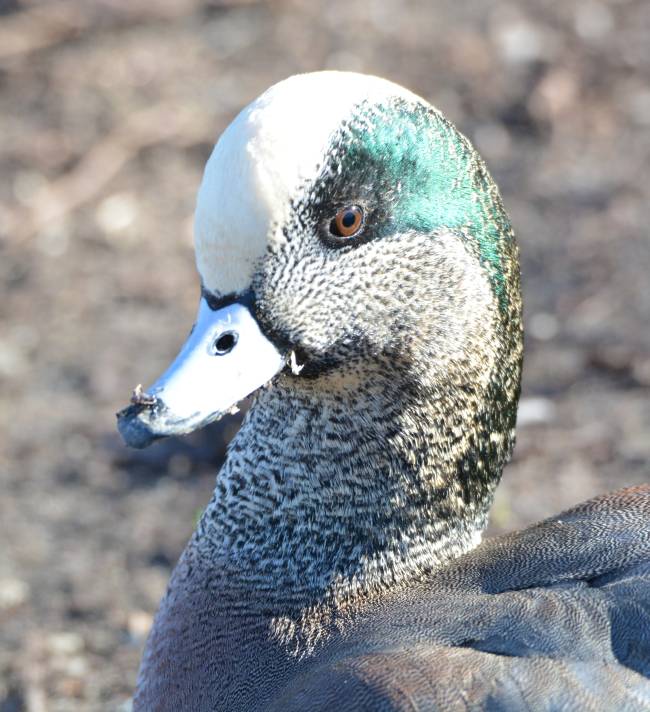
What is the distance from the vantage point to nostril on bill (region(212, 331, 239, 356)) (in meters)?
1.85

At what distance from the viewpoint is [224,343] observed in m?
1.87

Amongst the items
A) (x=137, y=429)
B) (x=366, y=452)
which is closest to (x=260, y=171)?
(x=137, y=429)

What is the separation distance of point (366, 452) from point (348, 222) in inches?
16.6

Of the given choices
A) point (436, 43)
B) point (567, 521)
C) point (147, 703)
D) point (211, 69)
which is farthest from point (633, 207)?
point (147, 703)

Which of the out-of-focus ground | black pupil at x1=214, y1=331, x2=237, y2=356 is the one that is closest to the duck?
black pupil at x1=214, y1=331, x2=237, y2=356

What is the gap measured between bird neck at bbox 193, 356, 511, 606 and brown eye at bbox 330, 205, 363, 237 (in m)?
0.25

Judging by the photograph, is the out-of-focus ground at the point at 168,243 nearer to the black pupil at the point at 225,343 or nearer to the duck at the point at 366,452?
the duck at the point at 366,452

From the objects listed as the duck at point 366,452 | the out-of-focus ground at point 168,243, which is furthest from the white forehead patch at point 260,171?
the out-of-focus ground at point 168,243

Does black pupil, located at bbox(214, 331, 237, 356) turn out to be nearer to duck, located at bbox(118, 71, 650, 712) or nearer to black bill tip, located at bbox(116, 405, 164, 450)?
duck, located at bbox(118, 71, 650, 712)

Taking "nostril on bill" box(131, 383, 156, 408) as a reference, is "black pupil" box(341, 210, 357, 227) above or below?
above

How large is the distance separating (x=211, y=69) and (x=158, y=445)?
229cm

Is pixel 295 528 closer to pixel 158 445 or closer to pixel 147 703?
pixel 147 703

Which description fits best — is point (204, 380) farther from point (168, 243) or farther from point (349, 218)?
point (168, 243)

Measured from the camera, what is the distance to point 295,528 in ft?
7.15
